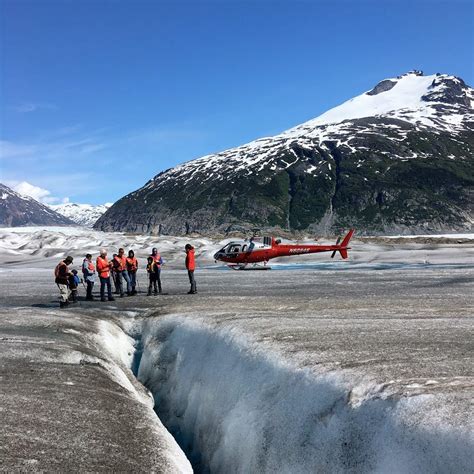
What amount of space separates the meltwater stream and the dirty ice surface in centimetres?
3

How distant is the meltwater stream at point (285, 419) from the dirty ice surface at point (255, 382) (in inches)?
1.0

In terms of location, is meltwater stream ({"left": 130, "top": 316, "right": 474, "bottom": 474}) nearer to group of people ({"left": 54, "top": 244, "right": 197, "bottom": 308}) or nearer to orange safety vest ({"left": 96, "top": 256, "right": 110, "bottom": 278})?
group of people ({"left": 54, "top": 244, "right": 197, "bottom": 308})

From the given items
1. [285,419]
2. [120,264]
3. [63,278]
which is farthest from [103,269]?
[285,419]

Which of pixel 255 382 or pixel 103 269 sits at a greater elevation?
pixel 103 269

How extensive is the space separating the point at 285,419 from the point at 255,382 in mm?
1744

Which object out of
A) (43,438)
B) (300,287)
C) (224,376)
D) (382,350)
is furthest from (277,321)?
(300,287)

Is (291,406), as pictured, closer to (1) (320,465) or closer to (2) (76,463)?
(1) (320,465)

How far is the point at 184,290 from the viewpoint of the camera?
27.4m

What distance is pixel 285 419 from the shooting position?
8273mm

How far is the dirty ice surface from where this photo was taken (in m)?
6.80

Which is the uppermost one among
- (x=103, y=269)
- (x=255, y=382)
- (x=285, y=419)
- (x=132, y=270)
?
(x=103, y=269)

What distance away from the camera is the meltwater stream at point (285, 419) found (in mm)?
6191

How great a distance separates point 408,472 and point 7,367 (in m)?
8.50

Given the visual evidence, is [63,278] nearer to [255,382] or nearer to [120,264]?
[120,264]
